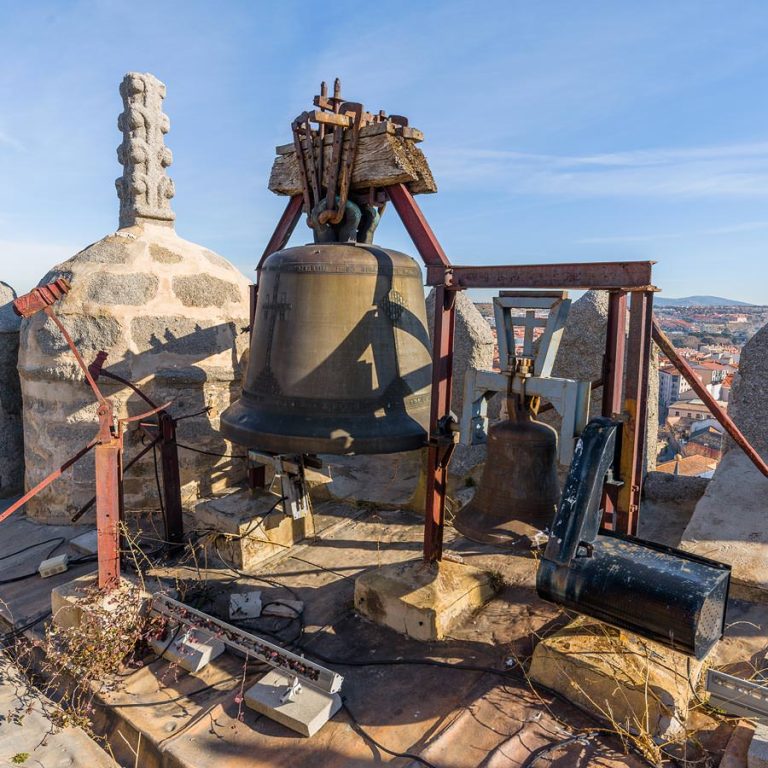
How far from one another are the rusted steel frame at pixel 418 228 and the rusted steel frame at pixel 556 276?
57 mm

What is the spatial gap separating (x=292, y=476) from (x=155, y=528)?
1925 millimetres

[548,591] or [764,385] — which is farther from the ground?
[764,385]

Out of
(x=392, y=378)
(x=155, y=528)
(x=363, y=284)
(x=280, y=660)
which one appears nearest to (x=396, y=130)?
(x=363, y=284)

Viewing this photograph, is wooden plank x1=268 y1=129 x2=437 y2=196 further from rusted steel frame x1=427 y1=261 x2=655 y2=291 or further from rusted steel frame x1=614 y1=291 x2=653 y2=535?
rusted steel frame x1=614 y1=291 x2=653 y2=535

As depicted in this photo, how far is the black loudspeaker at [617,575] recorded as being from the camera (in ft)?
8.54

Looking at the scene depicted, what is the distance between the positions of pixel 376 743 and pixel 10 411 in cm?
556

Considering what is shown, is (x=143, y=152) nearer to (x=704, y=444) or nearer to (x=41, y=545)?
(x=41, y=545)

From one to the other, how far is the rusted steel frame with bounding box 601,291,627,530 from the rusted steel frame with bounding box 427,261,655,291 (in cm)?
28

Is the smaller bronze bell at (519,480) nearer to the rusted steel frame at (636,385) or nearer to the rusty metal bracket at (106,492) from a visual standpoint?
the rusted steel frame at (636,385)

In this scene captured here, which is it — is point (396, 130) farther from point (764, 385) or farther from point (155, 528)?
point (155, 528)

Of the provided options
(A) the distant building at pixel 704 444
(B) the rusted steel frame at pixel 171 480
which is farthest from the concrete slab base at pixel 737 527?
(A) the distant building at pixel 704 444

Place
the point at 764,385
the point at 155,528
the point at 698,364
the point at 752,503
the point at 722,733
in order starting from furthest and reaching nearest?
the point at 698,364
the point at 155,528
the point at 764,385
the point at 752,503
the point at 722,733

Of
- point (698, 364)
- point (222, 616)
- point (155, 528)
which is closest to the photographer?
point (222, 616)

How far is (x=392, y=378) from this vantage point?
143 inches
